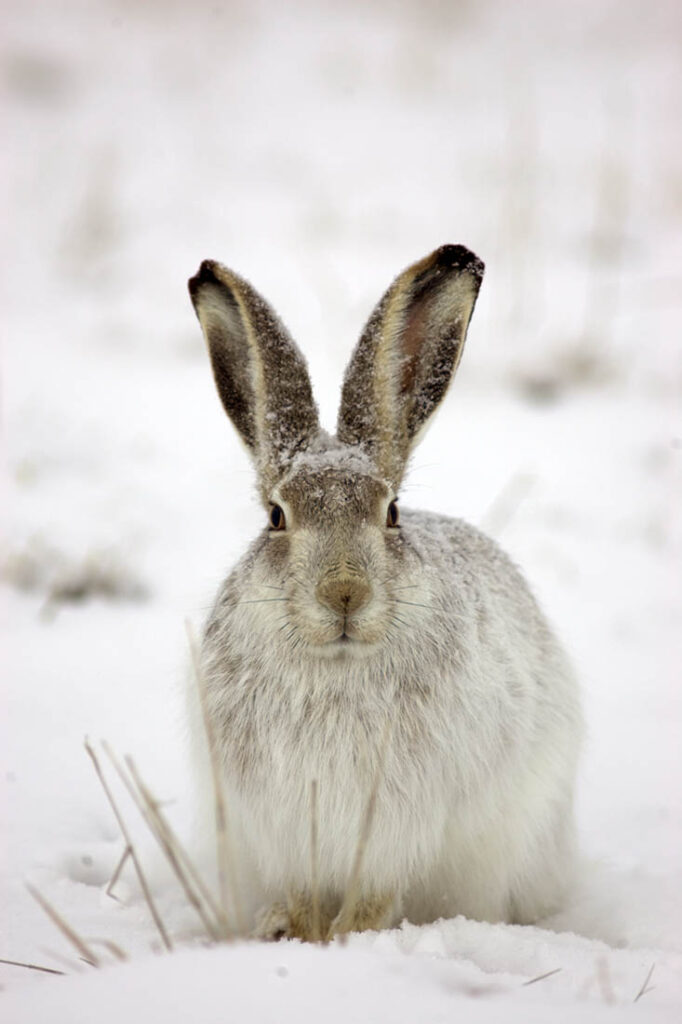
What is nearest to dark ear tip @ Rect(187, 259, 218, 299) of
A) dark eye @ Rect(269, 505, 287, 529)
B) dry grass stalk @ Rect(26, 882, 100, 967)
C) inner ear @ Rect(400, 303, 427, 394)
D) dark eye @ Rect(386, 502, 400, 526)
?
inner ear @ Rect(400, 303, 427, 394)

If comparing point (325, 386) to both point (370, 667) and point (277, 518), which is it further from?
point (370, 667)

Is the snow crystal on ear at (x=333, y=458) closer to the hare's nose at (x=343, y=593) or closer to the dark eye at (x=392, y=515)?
the dark eye at (x=392, y=515)

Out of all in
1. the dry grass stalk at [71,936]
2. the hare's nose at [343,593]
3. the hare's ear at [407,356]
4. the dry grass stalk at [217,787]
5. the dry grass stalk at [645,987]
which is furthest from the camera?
the hare's ear at [407,356]

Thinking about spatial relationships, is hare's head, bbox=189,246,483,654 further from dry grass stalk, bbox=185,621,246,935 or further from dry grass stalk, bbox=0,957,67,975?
dry grass stalk, bbox=0,957,67,975

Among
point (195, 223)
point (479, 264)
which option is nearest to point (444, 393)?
point (479, 264)

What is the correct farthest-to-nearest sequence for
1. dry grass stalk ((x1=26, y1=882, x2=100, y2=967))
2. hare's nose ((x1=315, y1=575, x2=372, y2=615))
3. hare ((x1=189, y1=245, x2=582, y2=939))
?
1. hare ((x1=189, y1=245, x2=582, y2=939))
2. hare's nose ((x1=315, y1=575, x2=372, y2=615))
3. dry grass stalk ((x1=26, y1=882, x2=100, y2=967))

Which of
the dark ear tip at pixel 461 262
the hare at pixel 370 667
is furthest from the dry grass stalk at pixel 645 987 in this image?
the dark ear tip at pixel 461 262

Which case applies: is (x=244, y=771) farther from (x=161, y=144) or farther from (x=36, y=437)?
(x=161, y=144)
